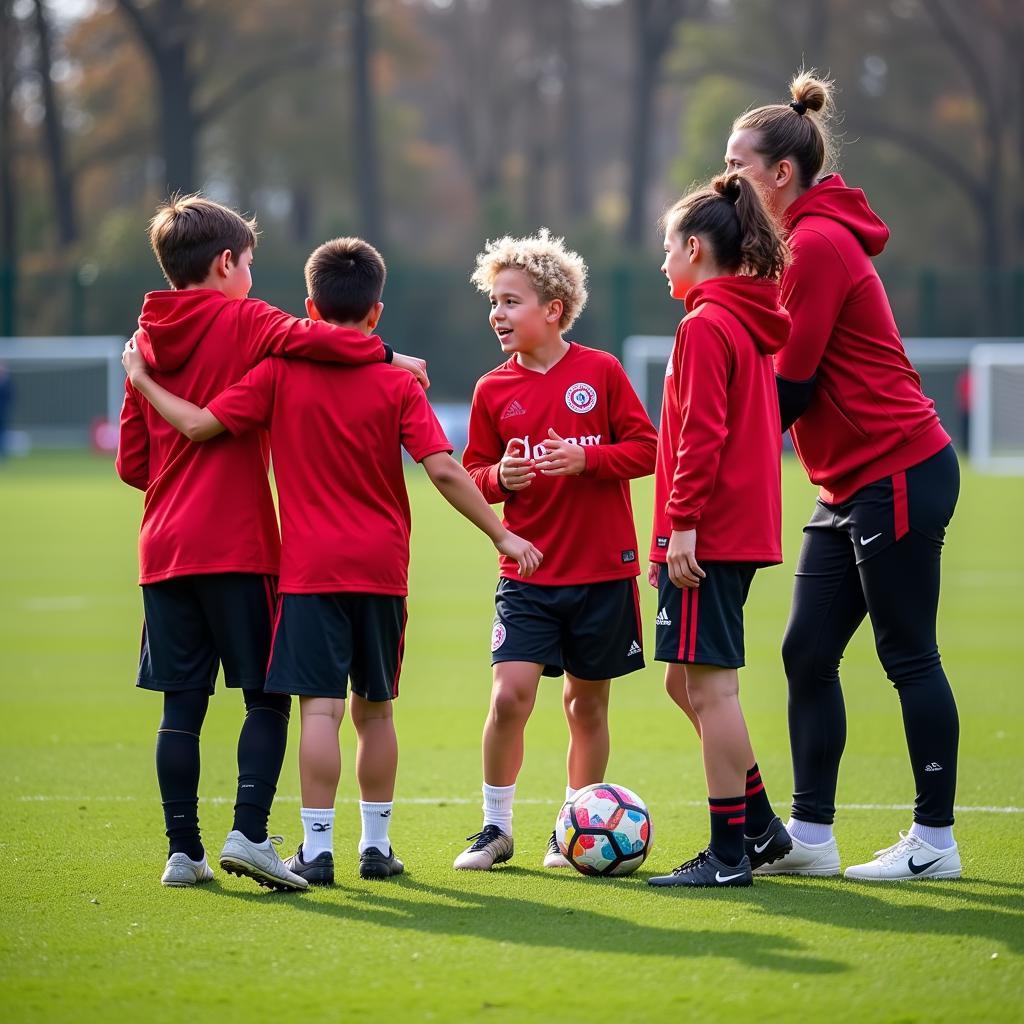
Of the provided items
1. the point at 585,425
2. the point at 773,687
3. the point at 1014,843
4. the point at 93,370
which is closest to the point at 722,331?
the point at 585,425

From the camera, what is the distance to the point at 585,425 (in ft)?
17.0

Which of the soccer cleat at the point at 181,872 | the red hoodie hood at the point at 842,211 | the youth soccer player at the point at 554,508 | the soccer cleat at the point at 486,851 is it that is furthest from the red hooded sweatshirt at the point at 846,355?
the soccer cleat at the point at 181,872

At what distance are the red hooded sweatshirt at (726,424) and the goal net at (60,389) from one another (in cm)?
2814

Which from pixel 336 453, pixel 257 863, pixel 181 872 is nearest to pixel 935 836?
pixel 257 863

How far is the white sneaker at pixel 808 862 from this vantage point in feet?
16.0

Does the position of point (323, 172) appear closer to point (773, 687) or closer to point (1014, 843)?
point (773, 687)

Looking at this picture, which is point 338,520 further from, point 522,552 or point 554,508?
point 554,508

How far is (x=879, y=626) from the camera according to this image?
4.81 metres

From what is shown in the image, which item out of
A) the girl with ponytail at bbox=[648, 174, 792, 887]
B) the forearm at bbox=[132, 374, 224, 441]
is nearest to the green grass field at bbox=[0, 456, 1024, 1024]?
the girl with ponytail at bbox=[648, 174, 792, 887]

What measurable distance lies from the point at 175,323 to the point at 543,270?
3.90ft

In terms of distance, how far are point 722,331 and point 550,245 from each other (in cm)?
106

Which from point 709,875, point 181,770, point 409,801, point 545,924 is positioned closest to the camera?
point 545,924

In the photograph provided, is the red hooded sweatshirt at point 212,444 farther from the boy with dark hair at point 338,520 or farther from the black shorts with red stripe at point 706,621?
the black shorts with red stripe at point 706,621

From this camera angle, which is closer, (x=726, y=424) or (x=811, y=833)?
(x=726, y=424)
